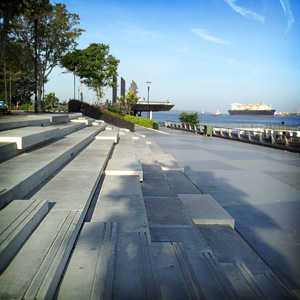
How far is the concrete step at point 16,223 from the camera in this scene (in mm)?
2416

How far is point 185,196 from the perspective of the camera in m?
5.99

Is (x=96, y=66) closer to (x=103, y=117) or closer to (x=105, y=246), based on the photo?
(x=103, y=117)

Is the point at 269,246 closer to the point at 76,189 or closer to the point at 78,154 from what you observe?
the point at 76,189

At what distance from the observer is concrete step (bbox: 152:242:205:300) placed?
2.33 metres

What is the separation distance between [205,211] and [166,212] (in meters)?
1.01

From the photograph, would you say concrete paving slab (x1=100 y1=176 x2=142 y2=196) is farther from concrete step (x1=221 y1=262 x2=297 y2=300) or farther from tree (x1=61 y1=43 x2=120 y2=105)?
tree (x1=61 y1=43 x2=120 y2=105)

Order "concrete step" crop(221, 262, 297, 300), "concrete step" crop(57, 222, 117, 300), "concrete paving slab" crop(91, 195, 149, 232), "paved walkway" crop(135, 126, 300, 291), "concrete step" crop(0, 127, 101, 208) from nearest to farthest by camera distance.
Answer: "concrete step" crop(57, 222, 117, 300), "concrete step" crop(221, 262, 297, 300), "concrete paving slab" crop(91, 195, 149, 232), "concrete step" crop(0, 127, 101, 208), "paved walkway" crop(135, 126, 300, 291)

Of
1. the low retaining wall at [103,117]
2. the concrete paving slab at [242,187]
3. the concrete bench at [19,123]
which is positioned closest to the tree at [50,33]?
the low retaining wall at [103,117]

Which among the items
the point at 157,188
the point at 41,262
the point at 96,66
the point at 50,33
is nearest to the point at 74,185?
the point at 157,188

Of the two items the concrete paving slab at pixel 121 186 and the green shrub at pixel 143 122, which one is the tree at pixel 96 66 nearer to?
the green shrub at pixel 143 122

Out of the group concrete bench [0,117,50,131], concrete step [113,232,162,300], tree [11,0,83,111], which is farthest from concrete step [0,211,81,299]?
tree [11,0,83,111]

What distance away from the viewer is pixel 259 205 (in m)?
6.20

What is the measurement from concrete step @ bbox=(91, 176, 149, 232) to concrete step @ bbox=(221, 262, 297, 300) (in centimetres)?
A: 120

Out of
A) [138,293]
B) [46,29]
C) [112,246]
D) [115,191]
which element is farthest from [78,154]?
[46,29]
